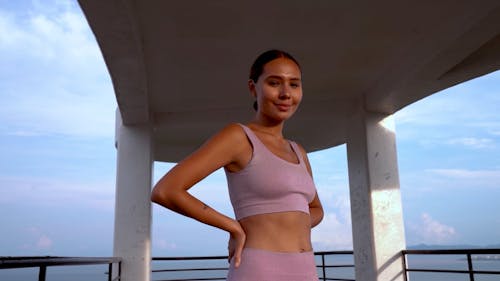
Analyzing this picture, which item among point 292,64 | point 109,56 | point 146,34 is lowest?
point 292,64

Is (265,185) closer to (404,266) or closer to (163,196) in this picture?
(163,196)

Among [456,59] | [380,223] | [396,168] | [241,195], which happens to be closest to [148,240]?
[380,223]

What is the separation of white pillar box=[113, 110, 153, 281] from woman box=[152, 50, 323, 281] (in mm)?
4450

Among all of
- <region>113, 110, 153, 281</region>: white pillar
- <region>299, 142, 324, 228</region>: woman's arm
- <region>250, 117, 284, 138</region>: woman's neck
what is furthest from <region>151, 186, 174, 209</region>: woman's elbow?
<region>113, 110, 153, 281</region>: white pillar

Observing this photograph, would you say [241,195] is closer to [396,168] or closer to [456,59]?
[456,59]

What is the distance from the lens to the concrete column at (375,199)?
504cm

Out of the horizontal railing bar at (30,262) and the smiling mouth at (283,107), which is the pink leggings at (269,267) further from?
the horizontal railing bar at (30,262)

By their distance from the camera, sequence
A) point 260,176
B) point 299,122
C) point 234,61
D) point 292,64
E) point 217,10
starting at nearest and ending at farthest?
point 260,176
point 292,64
point 217,10
point 234,61
point 299,122

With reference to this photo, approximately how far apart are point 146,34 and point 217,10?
684 millimetres

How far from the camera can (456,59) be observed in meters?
4.02

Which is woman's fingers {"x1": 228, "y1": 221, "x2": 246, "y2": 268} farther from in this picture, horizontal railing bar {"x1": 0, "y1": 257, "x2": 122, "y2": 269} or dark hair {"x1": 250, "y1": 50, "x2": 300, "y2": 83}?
horizontal railing bar {"x1": 0, "y1": 257, "x2": 122, "y2": 269}

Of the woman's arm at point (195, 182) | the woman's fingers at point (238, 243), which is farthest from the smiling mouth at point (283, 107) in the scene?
the woman's fingers at point (238, 243)

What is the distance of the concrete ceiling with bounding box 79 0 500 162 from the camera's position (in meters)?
3.47

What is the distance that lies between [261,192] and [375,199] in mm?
4479
